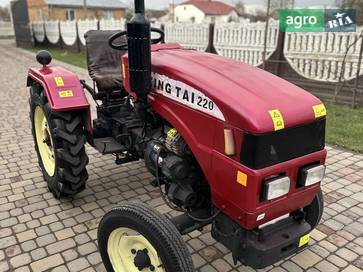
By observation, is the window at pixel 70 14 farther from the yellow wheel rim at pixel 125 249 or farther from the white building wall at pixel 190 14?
the yellow wheel rim at pixel 125 249

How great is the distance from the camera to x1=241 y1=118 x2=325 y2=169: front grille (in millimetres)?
1837

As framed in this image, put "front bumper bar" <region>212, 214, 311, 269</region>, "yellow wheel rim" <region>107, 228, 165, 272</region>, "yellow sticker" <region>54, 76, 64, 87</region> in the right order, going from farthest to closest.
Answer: "yellow sticker" <region>54, 76, 64, 87</region>
"yellow wheel rim" <region>107, 228, 165, 272</region>
"front bumper bar" <region>212, 214, 311, 269</region>

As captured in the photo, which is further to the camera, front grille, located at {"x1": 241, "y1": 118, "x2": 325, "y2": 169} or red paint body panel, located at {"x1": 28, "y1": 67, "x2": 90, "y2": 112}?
red paint body panel, located at {"x1": 28, "y1": 67, "x2": 90, "y2": 112}

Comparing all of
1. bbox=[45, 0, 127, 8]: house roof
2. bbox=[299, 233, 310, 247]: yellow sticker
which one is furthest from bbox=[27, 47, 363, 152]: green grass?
bbox=[45, 0, 127, 8]: house roof

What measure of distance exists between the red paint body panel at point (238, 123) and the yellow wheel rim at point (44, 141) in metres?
1.75

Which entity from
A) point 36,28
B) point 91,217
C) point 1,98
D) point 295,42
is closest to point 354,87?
point 295,42

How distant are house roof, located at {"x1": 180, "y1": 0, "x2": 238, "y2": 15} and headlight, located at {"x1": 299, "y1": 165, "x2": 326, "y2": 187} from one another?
203ft

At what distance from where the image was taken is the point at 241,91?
2027 mm

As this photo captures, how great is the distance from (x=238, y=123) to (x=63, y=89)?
1835mm

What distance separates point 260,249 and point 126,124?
1.65m

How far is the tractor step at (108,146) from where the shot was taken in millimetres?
3189

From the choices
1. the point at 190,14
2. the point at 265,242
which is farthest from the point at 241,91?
the point at 190,14

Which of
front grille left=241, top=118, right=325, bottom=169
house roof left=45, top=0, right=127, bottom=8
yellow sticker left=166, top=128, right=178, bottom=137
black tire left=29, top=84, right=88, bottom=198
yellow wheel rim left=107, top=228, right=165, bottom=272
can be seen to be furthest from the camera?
house roof left=45, top=0, right=127, bottom=8

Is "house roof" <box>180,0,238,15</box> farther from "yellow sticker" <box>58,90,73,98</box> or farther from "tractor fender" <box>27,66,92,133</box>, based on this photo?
"yellow sticker" <box>58,90,73,98</box>
